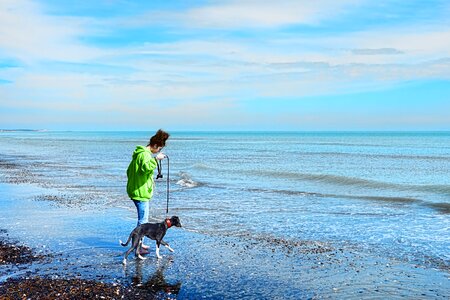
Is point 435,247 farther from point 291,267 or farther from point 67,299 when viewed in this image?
point 67,299

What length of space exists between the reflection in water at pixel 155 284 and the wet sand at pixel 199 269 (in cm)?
1

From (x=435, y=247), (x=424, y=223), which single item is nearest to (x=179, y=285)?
(x=435, y=247)

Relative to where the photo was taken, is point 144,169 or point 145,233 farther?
point 145,233

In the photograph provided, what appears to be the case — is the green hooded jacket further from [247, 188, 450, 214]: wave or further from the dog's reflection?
[247, 188, 450, 214]: wave

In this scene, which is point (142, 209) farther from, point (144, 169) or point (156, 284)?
point (156, 284)

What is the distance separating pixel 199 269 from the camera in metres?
8.16

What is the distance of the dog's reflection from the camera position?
7.05 metres

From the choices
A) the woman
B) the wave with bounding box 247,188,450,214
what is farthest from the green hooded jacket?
the wave with bounding box 247,188,450,214

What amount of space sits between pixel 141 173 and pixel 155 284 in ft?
6.91

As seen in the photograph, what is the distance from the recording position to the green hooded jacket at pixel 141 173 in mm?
8422

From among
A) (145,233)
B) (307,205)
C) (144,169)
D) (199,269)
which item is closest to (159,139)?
(144,169)

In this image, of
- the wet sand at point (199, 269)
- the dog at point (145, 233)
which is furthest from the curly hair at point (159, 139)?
the wet sand at point (199, 269)

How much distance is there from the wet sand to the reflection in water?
0.01m

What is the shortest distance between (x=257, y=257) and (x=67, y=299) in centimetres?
373
